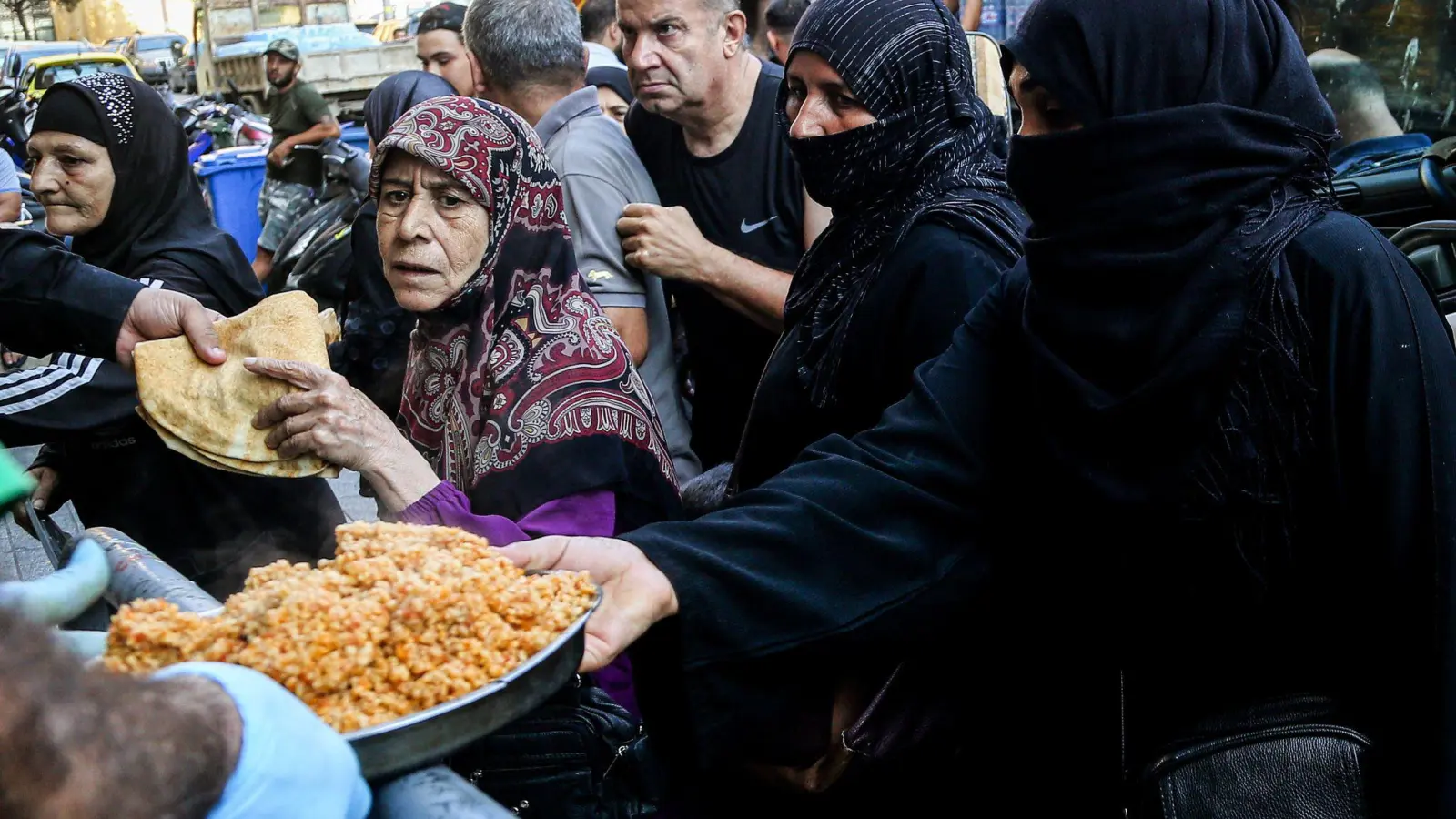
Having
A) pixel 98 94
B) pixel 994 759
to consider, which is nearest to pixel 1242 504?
pixel 994 759

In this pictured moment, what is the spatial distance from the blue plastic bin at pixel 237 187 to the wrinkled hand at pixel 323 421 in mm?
9223

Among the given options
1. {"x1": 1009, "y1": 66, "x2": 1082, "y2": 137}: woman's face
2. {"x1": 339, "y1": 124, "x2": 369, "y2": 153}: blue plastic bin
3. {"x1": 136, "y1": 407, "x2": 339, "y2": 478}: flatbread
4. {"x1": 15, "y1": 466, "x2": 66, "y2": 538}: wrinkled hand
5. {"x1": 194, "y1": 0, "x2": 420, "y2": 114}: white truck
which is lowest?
{"x1": 194, "y1": 0, "x2": 420, "y2": 114}: white truck

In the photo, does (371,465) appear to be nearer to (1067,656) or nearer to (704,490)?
(704,490)

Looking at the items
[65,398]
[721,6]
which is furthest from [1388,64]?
[65,398]

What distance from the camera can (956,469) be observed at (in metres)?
1.85

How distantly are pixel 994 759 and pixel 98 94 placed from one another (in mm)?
3233

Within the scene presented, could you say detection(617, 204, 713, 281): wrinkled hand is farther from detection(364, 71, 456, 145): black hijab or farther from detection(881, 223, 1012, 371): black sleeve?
detection(364, 71, 456, 145): black hijab

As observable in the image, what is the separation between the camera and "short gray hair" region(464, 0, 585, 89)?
401 centimetres

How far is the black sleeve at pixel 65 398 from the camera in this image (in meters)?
3.11

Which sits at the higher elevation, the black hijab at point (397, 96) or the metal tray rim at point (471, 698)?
the metal tray rim at point (471, 698)

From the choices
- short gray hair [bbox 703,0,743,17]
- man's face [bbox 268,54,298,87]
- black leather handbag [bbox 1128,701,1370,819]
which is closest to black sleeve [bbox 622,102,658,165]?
short gray hair [bbox 703,0,743,17]

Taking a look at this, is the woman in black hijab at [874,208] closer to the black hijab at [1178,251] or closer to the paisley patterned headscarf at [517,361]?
the paisley patterned headscarf at [517,361]

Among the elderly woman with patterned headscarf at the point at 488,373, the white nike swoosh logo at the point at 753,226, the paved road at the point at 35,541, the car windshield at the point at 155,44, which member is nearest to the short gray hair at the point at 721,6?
the white nike swoosh logo at the point at 753,226

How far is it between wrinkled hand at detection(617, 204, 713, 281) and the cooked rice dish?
79.9 inches
